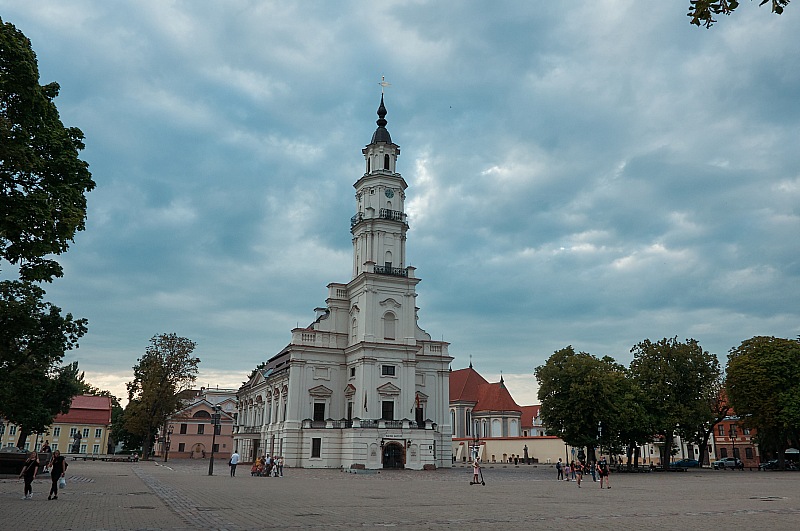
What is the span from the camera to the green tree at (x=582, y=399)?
172 feet

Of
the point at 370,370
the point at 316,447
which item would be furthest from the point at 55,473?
the point at 316,447

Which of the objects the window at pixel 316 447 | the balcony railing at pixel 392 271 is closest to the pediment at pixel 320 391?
the window at pixel 316 447

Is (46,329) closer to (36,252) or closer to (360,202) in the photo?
(36,252)

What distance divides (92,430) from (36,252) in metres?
94.5

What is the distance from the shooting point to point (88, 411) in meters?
102

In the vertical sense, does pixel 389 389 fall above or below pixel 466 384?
below

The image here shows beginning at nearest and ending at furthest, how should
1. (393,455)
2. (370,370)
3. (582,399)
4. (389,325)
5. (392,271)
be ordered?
(582,399) < (393,455) < (370,370) < (389,325) < (392,271)

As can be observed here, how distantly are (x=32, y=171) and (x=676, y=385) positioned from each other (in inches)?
2196

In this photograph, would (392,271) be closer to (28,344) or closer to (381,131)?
(381,131)

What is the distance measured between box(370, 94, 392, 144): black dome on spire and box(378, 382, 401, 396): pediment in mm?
26330

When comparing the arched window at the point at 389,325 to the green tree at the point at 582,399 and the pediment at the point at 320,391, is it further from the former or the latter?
the green tree at the point at 582,399

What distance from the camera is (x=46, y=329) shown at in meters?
36.8

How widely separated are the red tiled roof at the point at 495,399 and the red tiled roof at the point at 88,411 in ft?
200

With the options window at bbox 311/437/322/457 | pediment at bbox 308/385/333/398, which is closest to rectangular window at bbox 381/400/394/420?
pediment at bbox 308/385/333/398
